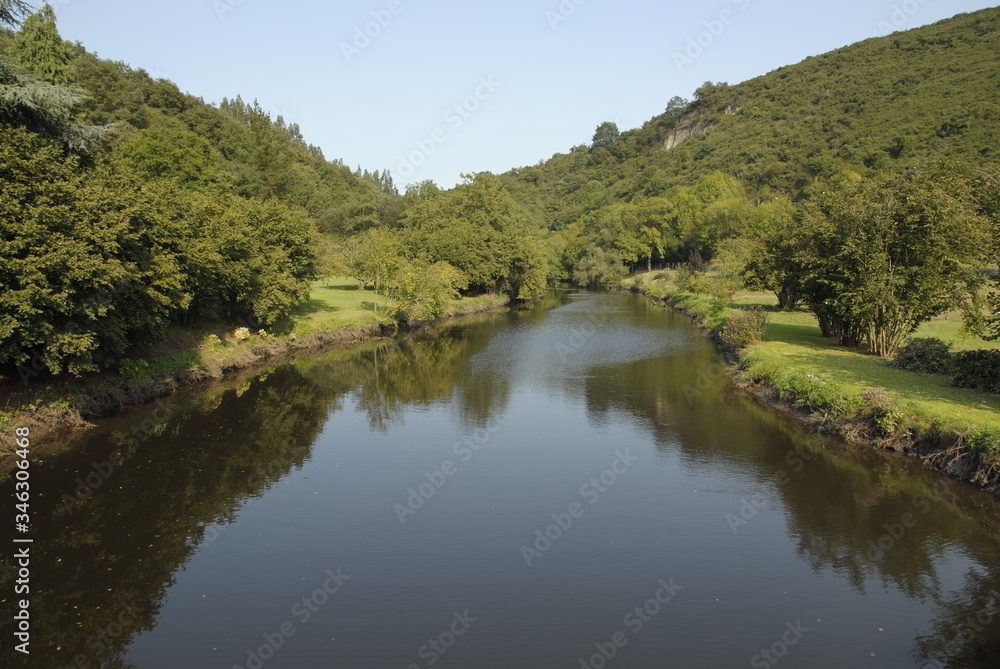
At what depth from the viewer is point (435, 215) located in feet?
236

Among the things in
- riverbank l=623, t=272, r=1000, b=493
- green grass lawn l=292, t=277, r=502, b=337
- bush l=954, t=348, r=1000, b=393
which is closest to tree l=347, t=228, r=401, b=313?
green grass lawn l=292, t=277, r=502, b=337

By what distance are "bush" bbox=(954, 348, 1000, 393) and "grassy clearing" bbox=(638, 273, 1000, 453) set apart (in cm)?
47

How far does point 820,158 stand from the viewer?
331 ft

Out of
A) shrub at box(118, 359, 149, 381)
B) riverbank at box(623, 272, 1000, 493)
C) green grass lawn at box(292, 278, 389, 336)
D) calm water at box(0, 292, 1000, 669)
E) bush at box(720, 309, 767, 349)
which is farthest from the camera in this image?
green grass lawn at box(292, 278, 389, 336)

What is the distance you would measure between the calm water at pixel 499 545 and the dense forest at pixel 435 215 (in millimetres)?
6119

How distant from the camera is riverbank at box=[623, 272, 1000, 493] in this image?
16.9 metres

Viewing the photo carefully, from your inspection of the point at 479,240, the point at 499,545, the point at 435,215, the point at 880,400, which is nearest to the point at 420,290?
the point at 479,240

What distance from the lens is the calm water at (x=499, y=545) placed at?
10875mm

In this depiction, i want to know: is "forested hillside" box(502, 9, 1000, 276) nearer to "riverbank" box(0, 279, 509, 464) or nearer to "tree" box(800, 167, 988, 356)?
"tree" box(800, 167, 988, 356)

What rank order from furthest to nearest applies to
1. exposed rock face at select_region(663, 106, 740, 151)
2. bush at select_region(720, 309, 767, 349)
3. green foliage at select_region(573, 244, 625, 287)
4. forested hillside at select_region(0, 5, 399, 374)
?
1. exposed rock face at select_region(663, 106, 740, 151)
2. green foliage at select_region(573, 244, 625, 287)
3. bush at select_region(720, 309, 767, 349)
4. forested hillside at select_region(0, 5, 399, 374)

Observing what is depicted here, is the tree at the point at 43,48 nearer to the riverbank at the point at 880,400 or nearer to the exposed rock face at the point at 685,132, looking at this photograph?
the riverbank at the point at 880,400

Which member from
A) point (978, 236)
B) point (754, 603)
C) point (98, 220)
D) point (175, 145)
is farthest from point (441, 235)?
point (754, 603)

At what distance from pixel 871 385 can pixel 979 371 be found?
10.3 ft

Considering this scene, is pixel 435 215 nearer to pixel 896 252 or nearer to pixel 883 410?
pixel 896 252
